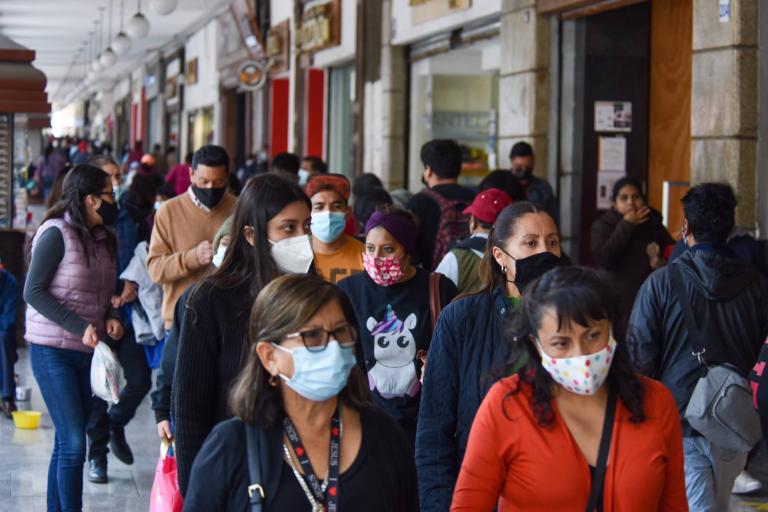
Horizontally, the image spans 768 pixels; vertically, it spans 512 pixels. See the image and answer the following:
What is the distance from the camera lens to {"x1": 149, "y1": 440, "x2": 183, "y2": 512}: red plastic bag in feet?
12.8

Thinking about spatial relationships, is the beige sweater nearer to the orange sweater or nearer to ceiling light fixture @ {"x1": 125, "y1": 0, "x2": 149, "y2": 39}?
the orange sweater

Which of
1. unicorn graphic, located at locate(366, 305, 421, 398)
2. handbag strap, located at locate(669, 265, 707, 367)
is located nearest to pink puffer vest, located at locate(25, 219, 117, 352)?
unicorn graphic, located at locate(366, 305, 421, 398)

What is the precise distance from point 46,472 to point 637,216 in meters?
4.04

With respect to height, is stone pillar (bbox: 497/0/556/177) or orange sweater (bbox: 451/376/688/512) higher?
stone pillar (bbox: 497/0/556/177)

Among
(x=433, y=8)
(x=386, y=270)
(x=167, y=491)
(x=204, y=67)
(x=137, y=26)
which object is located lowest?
(x=167, y=491)

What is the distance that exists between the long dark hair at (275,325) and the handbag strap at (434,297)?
207 centimetres

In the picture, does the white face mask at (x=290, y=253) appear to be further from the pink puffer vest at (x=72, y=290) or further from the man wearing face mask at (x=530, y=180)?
the man wearing face mask at (x=530, y=180)

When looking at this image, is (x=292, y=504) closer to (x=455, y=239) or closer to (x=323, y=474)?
(x=323, y=474)

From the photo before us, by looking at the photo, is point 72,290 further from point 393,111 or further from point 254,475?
point 393,111

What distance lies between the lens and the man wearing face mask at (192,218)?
6.30 metres

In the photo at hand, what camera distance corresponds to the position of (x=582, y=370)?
304 cm

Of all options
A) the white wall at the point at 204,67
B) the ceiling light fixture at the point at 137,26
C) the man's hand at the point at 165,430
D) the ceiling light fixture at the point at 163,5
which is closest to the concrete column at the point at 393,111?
the ceiling light fixture at the point at 163,5

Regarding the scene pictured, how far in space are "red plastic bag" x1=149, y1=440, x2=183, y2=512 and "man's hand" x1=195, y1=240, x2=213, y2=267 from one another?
1.93 meters

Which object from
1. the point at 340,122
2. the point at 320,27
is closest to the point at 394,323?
the point at 320,27
